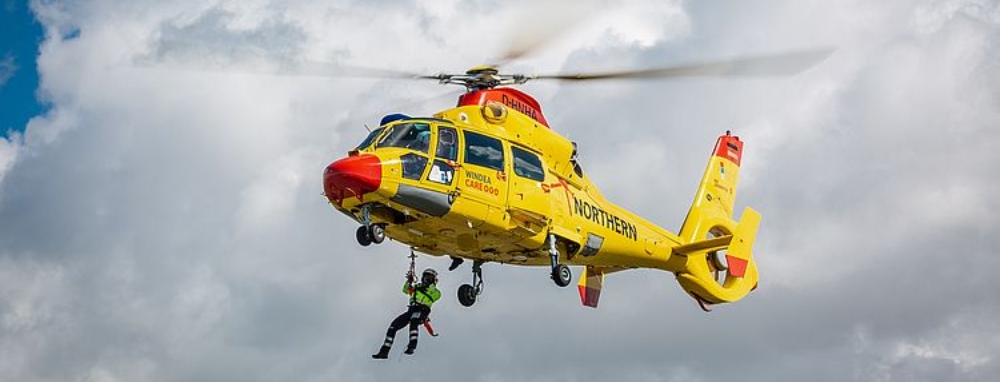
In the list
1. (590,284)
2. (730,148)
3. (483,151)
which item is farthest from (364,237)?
(730,148)

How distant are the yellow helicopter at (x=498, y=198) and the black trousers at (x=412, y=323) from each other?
97 cm

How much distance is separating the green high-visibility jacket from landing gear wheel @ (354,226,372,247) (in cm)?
396

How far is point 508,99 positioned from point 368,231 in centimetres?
553

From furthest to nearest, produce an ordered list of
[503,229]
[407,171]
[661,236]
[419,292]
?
[661,236] → [419,292] → [503,229] → [407,171]

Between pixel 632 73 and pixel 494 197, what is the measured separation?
416cm

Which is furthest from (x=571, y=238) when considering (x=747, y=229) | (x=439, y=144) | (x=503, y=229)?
(x=747, y=229)

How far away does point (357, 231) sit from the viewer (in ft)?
89.8

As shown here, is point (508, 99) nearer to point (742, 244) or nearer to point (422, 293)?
point (422, 293)

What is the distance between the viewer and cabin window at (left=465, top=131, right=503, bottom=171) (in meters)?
28.0

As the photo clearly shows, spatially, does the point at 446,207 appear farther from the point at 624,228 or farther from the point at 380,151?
the point at 624,228

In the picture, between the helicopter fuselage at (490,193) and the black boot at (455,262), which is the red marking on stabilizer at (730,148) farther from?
the black boot at (455,262)

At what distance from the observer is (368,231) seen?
2703cm

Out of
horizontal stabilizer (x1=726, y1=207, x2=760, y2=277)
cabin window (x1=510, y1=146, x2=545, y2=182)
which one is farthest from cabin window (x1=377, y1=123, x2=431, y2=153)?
horizontal stabilizer (x1=726, y1=207, x2=760, y2=277)

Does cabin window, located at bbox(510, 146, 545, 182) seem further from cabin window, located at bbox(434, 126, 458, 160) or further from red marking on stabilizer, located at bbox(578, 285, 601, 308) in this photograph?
red marking on stabilizer, located at bbox(578, 285, 601, 308)
